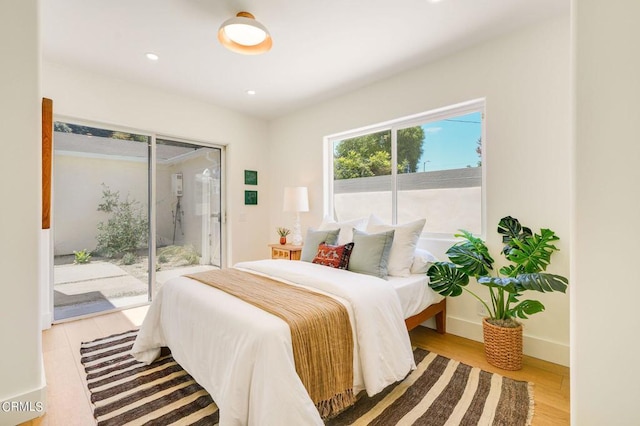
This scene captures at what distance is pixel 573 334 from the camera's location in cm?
96

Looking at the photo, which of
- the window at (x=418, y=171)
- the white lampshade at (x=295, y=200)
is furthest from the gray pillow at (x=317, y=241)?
the white lampshade at (x=295, y=200)

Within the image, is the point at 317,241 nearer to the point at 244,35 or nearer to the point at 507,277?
the point at 507,277

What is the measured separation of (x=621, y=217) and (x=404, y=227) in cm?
187

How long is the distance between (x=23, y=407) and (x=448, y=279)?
9.49 ft

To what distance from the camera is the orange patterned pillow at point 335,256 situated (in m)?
2.63

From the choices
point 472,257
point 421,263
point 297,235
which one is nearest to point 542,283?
point 472,257

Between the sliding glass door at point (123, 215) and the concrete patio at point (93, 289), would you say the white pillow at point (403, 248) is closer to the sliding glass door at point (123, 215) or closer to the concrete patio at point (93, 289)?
the sliding glass door at point (123, 215)

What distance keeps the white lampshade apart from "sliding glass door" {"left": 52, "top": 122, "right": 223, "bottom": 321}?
4.02 ft

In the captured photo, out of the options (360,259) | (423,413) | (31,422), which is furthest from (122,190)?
(423,413)

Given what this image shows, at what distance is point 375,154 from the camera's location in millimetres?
3557

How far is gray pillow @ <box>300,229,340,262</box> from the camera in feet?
9.78

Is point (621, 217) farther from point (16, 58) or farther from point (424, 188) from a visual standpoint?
point (16, 58)

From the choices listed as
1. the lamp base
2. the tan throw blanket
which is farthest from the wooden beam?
the lamp base

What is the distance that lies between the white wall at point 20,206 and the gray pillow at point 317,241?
2033mm
